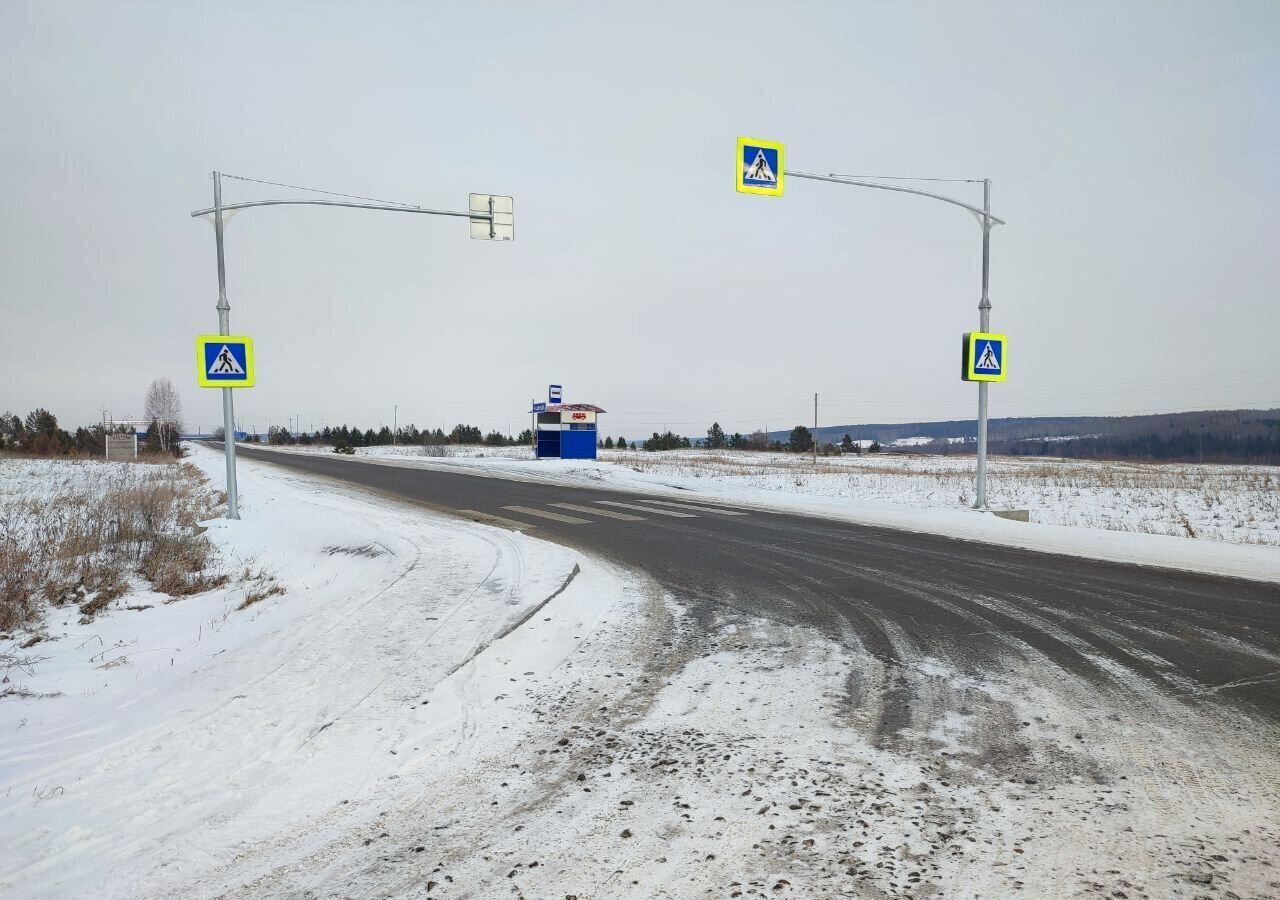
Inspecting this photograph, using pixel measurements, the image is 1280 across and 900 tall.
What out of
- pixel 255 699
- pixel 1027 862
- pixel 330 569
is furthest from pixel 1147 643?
pixel 330 569

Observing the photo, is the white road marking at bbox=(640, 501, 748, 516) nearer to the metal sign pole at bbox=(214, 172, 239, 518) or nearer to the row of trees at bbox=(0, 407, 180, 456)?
the metal sign pole at bbox=(214, 172, 239, 518)

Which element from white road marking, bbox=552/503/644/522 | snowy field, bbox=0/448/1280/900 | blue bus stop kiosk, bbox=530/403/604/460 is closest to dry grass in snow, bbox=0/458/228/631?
snowy field, bbox=0/448/1280/900

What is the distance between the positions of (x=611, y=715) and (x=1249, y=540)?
41.7ft

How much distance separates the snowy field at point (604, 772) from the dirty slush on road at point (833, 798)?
0.01 m

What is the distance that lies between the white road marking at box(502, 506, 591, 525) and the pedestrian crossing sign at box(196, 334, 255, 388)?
17.9 feet

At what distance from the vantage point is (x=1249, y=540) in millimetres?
11289

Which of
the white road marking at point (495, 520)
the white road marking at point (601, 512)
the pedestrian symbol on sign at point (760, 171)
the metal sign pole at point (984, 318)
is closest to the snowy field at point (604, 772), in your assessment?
the white road marking at point (495, 520)

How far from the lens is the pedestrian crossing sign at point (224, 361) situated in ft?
37.7

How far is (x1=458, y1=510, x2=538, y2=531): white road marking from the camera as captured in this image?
11.9m

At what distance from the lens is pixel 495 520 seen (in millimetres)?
12656

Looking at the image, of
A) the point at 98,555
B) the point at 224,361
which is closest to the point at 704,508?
the point at 224,361

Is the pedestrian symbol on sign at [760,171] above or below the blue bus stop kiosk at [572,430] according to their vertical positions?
above

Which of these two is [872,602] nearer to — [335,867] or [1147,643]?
[1147,643]

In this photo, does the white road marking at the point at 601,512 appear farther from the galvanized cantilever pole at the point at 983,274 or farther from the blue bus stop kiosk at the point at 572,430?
the blue bus stop kiosk at the point at 572,430
